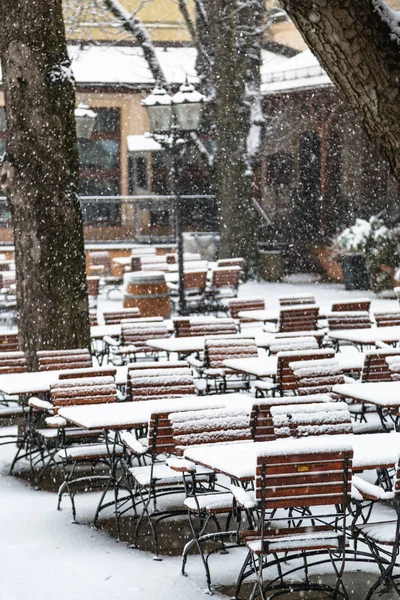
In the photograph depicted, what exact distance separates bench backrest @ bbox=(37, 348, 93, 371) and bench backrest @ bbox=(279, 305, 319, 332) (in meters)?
4.17

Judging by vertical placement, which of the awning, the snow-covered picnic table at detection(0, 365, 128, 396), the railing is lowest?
the snow-covered picnic table at detection(0, 365, 128, 396)

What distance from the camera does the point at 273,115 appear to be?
31.2 meters

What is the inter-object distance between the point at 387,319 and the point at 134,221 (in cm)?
1793

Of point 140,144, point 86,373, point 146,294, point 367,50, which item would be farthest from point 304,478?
point 140,144

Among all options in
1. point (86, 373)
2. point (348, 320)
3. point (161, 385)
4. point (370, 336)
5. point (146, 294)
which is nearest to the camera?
point (161, 385)

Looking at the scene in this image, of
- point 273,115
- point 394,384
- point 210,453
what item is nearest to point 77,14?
point 273,115

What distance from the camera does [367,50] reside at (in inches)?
200

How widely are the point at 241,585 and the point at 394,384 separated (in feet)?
9.67

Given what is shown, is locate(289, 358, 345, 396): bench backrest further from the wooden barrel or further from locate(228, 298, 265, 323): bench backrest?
the wooden barrel

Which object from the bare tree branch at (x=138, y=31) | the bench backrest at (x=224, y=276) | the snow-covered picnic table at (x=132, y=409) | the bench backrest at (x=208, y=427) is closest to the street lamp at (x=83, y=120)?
the bench backrest at (x=224, y=276)

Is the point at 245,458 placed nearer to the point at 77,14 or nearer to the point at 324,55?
the point at 324,55

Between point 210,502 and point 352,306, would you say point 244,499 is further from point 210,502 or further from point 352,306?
point 352,306

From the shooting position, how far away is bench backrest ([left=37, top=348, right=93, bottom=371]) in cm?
1071

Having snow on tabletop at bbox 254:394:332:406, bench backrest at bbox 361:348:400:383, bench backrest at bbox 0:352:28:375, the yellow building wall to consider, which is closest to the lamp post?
bench backrest at bbox 0:352:28:375
